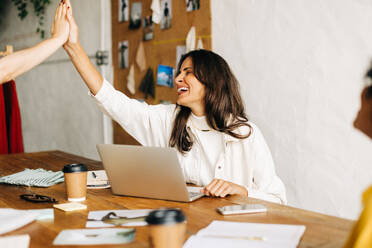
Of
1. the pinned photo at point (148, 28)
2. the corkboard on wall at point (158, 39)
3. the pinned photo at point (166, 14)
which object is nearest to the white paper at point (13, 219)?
the corkboard on wall at point (158, 39)

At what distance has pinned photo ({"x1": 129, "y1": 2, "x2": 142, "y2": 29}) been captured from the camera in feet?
11.9

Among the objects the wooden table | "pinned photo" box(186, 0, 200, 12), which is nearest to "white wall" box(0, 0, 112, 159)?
"pinned photo" box(186, 0, 200, 12)

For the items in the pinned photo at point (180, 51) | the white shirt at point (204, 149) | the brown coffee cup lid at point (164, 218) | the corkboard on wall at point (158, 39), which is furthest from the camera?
the pinned photo at point (180, 51)

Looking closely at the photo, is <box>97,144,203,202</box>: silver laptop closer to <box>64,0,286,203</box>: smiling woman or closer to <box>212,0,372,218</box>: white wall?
<box>64,0,286,203</box>: smiling woman

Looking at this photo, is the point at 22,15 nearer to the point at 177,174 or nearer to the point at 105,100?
the point at 105,100

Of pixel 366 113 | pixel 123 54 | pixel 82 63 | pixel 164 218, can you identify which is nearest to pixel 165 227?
pixel 164 218

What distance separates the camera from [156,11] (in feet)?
11.2

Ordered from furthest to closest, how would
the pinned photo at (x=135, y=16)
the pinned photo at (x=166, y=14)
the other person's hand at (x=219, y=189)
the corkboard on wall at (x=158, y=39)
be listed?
1. the pinned photo at (x=135, y=16)
2. the pinned photo at (x=166, y=14)
3. the corkboard on wall at (x=158, y=39)
4. the other person's hand at (x=219, y=189)

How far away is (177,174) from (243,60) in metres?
1.51

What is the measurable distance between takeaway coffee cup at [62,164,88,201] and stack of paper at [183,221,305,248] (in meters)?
0.55

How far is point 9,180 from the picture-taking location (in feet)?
5.91

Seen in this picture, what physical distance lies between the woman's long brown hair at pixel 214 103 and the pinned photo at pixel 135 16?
1558 millimetres

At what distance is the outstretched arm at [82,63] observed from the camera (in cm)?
201

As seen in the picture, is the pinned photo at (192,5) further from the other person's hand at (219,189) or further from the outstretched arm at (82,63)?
the other person's hand at (219,189)
